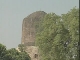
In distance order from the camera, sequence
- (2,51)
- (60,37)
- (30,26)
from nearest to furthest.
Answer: (60,37)
(2,51)
(30,26)

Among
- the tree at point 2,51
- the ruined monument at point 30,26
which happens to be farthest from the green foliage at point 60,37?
the ruined monument at point 30,26

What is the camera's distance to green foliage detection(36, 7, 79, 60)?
21969 millimetres

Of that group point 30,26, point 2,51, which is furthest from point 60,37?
point 30,26

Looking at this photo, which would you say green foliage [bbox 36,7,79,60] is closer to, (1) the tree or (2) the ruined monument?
(1) the tree

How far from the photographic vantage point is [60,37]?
2272cm

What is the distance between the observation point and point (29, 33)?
177 feet

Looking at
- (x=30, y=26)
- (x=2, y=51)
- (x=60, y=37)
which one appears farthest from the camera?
(x=30, y=26)

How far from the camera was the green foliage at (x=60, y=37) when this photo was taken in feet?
72.1

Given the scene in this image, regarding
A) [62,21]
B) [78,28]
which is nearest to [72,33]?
[78,28]

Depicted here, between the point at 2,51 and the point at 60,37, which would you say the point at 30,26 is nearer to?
the point at 2,51

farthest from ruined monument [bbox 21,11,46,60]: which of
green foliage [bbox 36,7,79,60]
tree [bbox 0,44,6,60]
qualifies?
green foliage [bbox 36,7,79,60]

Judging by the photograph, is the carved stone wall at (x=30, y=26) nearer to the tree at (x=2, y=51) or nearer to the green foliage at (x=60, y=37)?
the tree at (x=2, y=51)

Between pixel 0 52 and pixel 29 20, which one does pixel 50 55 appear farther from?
pixel 29 20

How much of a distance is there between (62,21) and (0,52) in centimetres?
880
